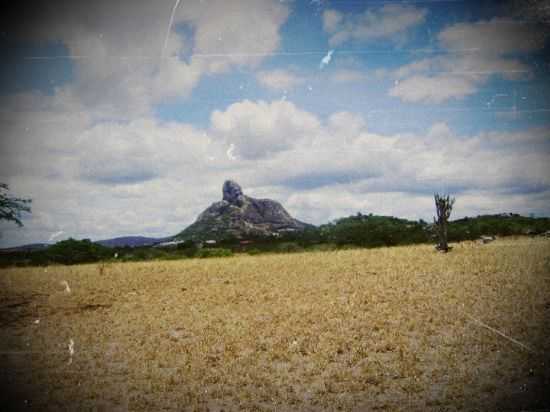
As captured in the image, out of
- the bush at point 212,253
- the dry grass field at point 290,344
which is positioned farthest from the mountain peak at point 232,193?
the bush at point 212,253

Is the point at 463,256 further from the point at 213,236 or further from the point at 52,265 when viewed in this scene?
the point at 52,265

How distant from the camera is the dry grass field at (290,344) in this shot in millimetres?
4953

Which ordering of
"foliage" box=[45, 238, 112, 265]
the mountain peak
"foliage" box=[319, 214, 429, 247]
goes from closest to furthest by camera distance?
the mountain peak
"foliage" box=[45, 238, 112, 265]
"foliage" box=[319, 214, 429, 247]

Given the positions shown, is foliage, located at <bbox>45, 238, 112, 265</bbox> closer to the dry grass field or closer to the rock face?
the dry grass field

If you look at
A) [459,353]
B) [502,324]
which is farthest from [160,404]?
[502,324]

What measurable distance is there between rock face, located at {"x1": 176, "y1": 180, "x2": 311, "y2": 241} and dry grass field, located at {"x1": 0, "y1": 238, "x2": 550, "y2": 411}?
2.10 m

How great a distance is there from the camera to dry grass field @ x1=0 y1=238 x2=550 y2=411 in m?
4.95

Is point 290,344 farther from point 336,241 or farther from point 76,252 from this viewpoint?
point 336,241

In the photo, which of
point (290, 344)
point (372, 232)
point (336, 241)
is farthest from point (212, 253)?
point (290, 344)

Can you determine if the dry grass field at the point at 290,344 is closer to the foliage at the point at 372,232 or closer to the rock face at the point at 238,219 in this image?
the rock face at the point at 238,219

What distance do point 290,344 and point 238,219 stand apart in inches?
143

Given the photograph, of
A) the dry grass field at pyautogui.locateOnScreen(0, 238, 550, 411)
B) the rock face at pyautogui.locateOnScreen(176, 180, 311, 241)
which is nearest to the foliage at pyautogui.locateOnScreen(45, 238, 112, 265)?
the dry grass field at pyautogui.locateOnScreen(0, 238, 550, 411)

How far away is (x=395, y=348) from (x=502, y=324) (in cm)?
230

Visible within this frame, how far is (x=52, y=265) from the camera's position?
52.0 feet
